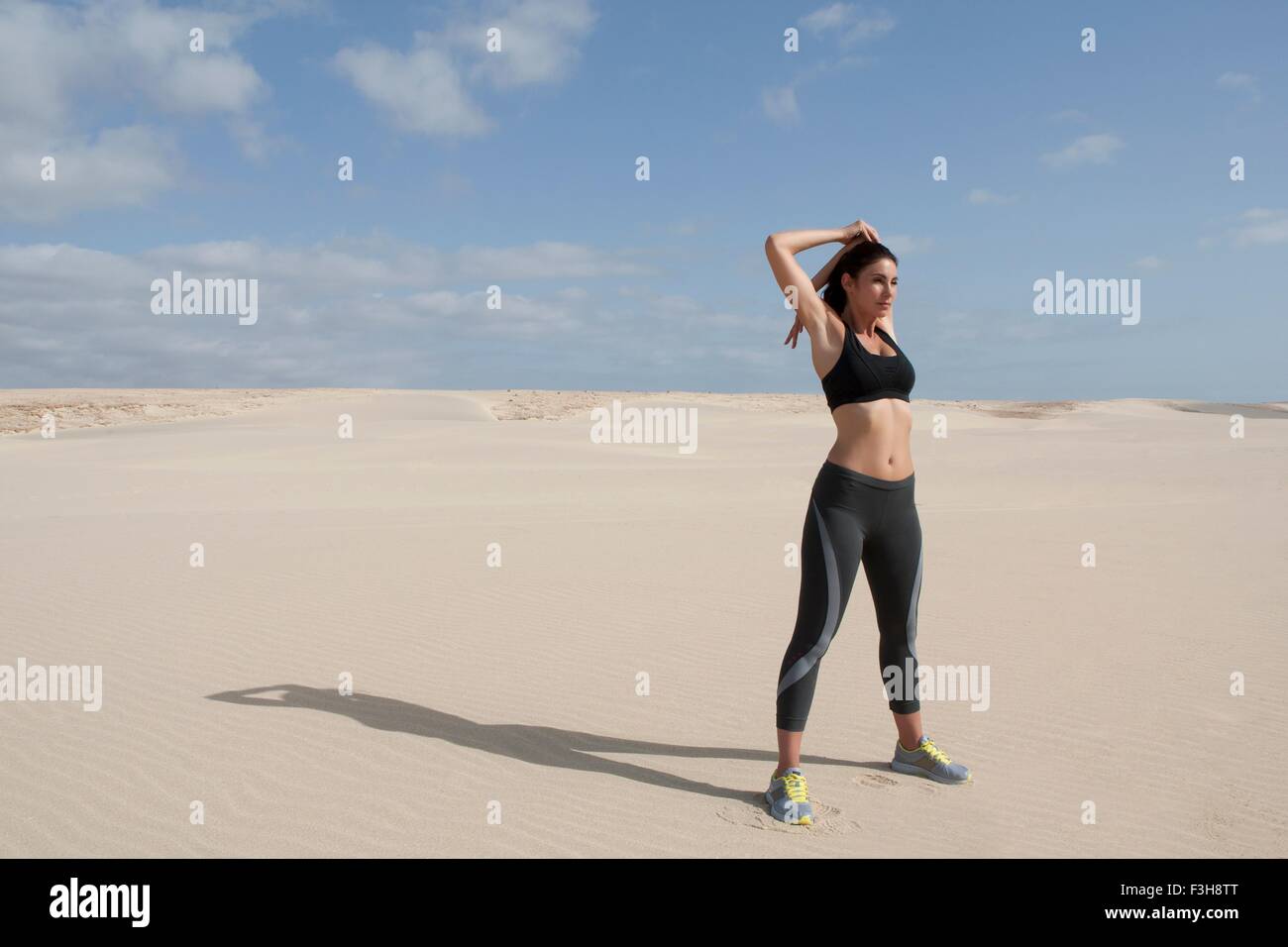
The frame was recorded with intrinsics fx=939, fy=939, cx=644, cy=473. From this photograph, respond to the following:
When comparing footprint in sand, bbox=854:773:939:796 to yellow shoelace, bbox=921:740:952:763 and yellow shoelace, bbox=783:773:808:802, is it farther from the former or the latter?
yellow shoelace, bbox=783:773:808:802

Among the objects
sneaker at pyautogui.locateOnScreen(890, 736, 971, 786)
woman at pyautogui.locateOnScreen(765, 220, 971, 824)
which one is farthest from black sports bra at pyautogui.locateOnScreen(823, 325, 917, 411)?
sneaker at pyautogui.locateOnScreen(890, 736, 971, 786)

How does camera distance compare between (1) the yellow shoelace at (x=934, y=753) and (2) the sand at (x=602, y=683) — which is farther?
(1) the yellow shoelace at (x=934, y=753)

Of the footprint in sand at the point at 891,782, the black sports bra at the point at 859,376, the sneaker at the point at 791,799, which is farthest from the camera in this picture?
the footprint in sand at the point at 891,782

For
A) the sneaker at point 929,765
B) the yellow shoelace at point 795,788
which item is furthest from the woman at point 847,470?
the sneaker at point 929,765

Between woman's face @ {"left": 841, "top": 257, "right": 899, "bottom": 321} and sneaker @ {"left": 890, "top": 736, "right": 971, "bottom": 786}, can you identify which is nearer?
woman's face @ {"left": 841, "top": 257, "right": 899, "bottom": 321}

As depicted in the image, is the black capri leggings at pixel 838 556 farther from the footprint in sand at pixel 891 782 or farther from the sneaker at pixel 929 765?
the sneaker at pixel 929 765

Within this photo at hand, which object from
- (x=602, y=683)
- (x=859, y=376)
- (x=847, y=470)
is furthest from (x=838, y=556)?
(x=602, y=683)

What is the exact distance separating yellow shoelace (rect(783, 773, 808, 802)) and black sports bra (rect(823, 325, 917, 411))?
1710 millimetres

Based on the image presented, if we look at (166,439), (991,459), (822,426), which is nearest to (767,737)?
(991,459)

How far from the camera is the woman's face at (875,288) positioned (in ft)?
14.4

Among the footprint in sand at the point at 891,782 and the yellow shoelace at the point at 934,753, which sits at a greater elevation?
the yellow shoelace at the point at 934,753

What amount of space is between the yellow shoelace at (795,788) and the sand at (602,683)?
136 mm

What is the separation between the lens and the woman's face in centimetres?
440
